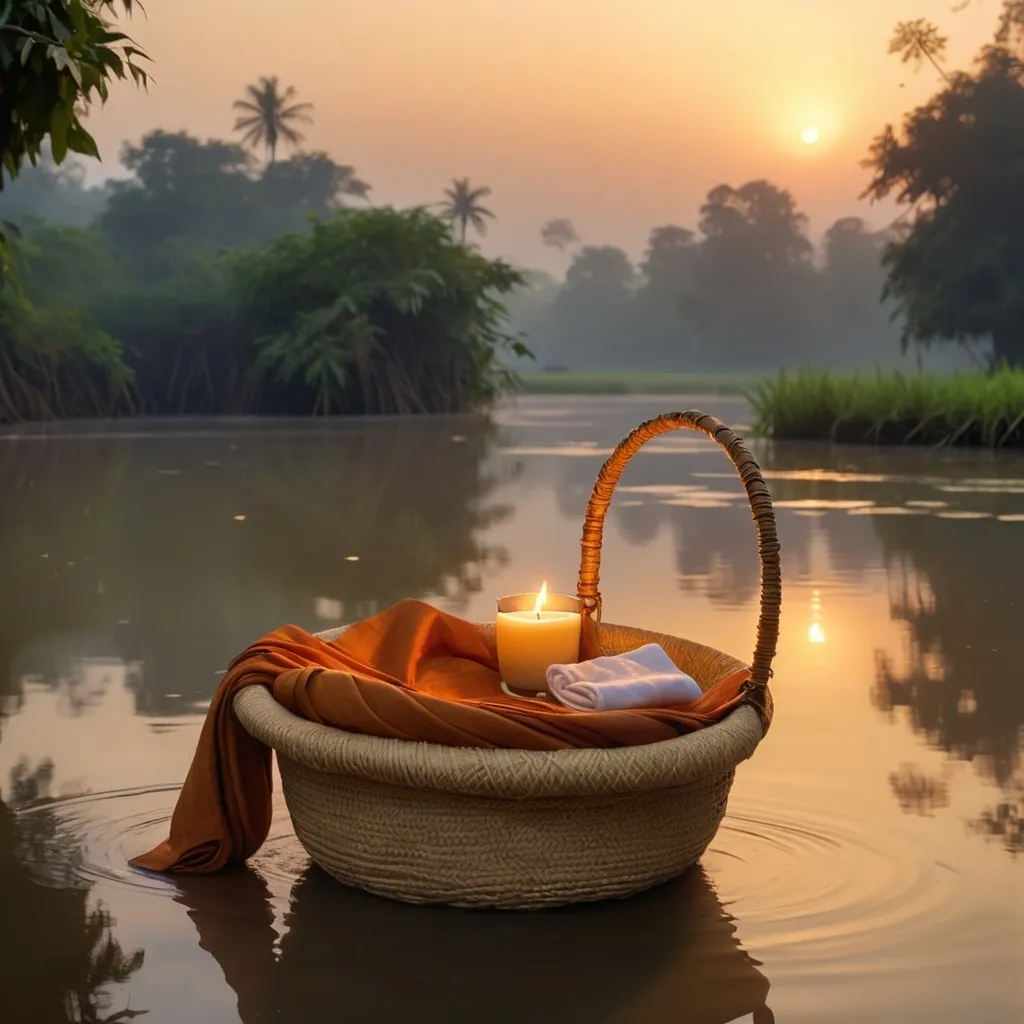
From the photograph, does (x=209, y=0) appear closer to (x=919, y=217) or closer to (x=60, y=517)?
(x=919, y=217)

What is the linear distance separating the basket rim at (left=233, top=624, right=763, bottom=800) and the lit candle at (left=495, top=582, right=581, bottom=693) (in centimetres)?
52

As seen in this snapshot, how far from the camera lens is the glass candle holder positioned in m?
2.85

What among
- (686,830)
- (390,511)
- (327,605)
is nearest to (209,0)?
(390,511)

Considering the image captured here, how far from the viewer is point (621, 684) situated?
2562 mm

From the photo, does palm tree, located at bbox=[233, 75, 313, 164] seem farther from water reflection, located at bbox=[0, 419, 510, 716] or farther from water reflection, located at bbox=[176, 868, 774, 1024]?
water reflection, located at bbox=[176, 868, 774, 1024]

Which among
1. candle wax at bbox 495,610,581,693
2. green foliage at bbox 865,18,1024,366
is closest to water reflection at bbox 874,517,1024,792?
candle wax at bbox 495,610,581,693

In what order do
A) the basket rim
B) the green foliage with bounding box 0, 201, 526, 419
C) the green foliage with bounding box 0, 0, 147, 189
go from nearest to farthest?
the basket rim → the green foliage with bounding box 0, 0, 147, 189 → the green foliage with bounding box 0, 201, 526, 419

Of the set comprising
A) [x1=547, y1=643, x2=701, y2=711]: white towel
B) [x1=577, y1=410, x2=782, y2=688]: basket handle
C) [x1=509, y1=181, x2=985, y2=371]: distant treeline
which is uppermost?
[x1=509, y1=181, x2=985, y2=371]: distant treeline

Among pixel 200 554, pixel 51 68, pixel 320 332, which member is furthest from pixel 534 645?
pixel 320 332

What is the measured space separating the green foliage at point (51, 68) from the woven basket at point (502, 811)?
1.55 meters

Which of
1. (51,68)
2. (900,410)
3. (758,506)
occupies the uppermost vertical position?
(51,68)

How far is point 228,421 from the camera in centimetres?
2511

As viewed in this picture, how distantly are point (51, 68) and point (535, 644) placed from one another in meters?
1.67

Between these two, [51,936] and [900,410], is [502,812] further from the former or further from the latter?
[900,410]
